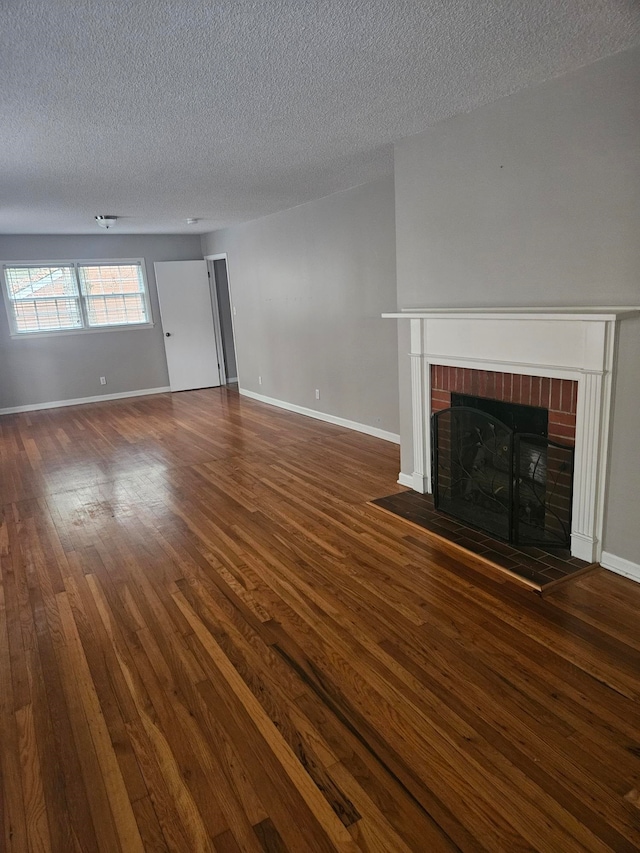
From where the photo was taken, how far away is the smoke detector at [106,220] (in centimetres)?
627

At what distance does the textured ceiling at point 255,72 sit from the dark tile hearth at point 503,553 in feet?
7.74

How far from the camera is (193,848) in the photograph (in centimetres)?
151

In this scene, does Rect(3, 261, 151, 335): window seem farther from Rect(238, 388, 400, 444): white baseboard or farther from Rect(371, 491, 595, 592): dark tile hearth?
Rect(371, 491, 595, 592): dark tile hearth

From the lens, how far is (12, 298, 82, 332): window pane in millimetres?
7715

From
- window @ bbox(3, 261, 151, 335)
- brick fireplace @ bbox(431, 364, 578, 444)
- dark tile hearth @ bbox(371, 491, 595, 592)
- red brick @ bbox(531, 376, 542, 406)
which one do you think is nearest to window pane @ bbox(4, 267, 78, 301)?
window @ bbox(3, 261, 151, 335)

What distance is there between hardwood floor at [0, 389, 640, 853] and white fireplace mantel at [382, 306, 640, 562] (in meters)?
0.39

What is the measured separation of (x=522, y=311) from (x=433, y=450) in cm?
107

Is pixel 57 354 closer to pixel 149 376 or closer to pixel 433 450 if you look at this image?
pixel 149 376

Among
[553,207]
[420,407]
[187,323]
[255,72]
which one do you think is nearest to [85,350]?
[187,323]

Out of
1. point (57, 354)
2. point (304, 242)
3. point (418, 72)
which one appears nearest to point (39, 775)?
point (418, 72)

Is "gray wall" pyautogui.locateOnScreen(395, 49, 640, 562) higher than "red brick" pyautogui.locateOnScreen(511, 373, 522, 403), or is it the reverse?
"gray wall" pyautogui.locateOnScreen(395, 49, 640, 562)

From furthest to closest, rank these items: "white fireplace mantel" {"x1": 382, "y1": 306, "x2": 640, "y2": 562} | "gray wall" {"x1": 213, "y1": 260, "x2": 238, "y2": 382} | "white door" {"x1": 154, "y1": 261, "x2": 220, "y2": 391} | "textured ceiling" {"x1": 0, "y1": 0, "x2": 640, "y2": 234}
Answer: "gray wall" {"x1": 213, "y1": 260, "x2": 238, "y2": 382}
"white door" {"x1": 154, "y1": 261, "x2": 220, "y2": 391}
"white fireplace mantel" {"x1": 382, "y1": 306, "x2": 640, "y2": 562}
"textured ceiling" {"x1": 0, "y1": 0, "x2": 640, "y2": 234}

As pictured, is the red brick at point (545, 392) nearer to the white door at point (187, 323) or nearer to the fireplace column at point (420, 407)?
the fireplace column at point (420, 407)

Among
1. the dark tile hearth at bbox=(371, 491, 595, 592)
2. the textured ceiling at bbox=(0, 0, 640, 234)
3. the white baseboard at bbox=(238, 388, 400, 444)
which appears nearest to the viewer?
the textured ceiling at bbox=(0, 0, 640, 234)
